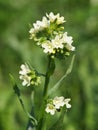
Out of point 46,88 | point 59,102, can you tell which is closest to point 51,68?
point 46,88

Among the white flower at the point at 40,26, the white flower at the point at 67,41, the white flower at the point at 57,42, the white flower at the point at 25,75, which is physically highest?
the white flower at the point at 40,26

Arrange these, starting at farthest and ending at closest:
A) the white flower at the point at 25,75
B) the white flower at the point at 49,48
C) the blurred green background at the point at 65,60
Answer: the blurred green background at the point at 65,60 < the white flower at the point at 25,75 < the white flower at the point at 49,48

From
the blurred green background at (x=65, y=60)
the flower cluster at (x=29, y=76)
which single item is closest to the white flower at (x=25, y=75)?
the flower cluster at (x=29, y=76)

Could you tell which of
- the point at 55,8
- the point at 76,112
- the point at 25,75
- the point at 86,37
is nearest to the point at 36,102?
the point at 76,112

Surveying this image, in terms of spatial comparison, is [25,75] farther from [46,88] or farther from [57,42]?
[57,42]

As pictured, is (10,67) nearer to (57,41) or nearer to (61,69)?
(61,69)

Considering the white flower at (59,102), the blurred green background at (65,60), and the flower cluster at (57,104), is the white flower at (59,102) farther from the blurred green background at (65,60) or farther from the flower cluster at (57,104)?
the blurred green background at (65,60)

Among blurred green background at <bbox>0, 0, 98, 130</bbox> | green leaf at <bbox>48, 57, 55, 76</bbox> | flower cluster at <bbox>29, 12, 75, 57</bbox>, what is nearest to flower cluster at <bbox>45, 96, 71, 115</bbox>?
green leaf at <bbox>48, 57, 55, 76</bbox>
